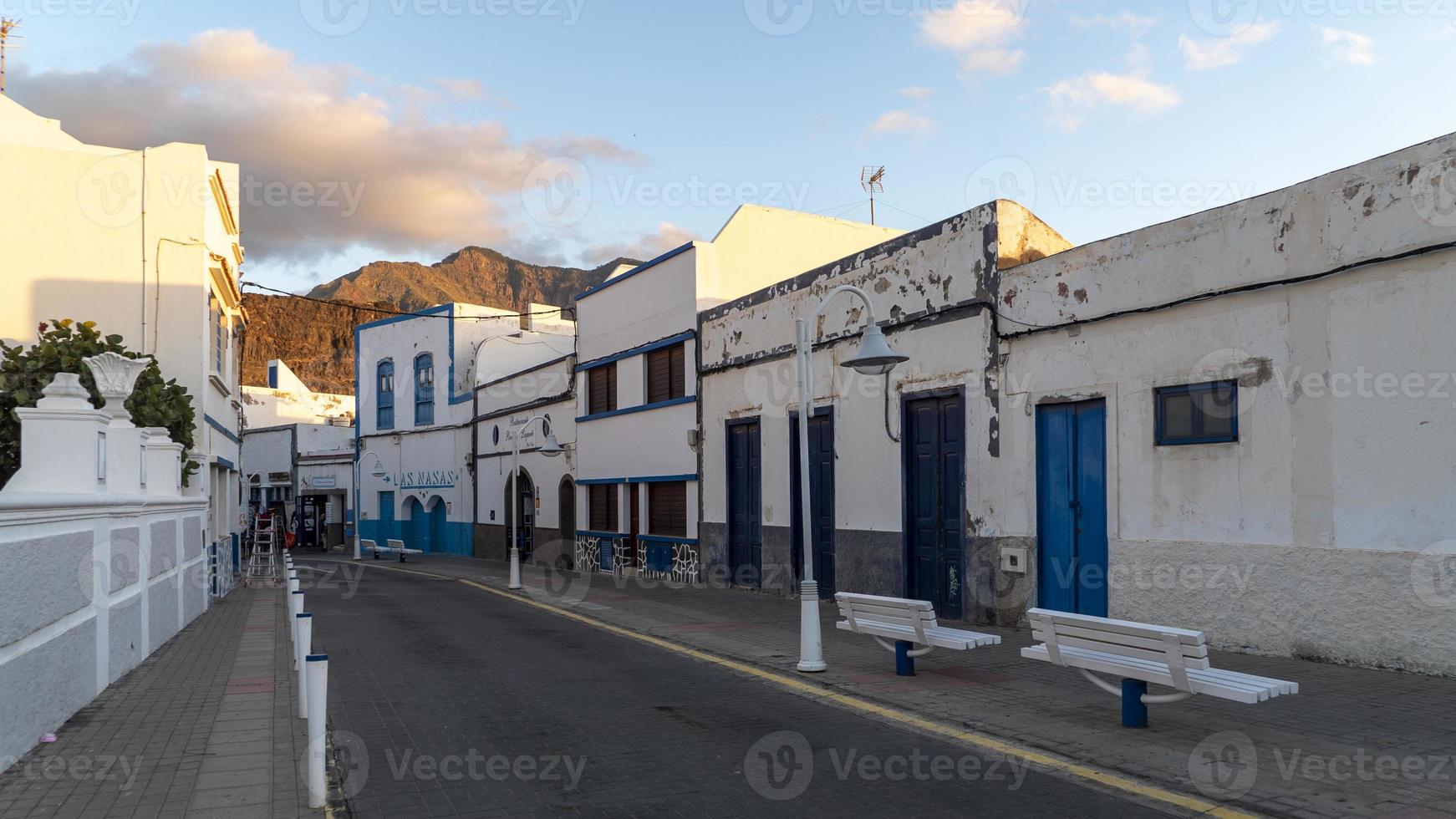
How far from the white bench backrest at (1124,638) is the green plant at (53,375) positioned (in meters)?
13.3

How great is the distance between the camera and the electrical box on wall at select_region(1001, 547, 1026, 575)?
1271 cm

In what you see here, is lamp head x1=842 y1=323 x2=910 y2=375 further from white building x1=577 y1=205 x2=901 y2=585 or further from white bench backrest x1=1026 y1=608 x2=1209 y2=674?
white building x1=577 y1=205 x2=901 y2=585

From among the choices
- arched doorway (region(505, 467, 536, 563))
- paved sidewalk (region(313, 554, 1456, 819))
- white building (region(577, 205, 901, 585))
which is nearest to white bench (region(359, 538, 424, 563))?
arched doorway (region(505, 467, 536, 563))

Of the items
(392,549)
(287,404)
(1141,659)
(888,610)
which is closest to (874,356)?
(888,610)

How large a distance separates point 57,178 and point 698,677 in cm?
1684

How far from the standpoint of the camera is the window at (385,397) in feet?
136

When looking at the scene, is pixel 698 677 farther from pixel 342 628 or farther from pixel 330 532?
pixel 330 532

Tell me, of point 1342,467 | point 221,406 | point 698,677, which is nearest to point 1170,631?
point 1342,467

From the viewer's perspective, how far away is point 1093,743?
708 centimetres

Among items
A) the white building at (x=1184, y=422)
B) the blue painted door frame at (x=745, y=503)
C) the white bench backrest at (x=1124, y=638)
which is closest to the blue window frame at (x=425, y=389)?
the blue painted door frame at (x=745, y=503)

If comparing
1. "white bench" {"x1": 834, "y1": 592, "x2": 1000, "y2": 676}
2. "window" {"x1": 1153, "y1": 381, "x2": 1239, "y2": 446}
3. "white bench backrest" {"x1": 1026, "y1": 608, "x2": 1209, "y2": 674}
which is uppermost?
"window" {"x1": 1153, "y1": 381, "x2": 1239, "y2": 446}

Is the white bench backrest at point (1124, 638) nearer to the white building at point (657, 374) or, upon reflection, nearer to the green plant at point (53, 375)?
the white building at point (657, 374)

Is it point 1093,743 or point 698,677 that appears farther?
point 698,677

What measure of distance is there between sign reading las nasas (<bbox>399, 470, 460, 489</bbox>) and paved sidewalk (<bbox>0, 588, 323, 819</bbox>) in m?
25.6
